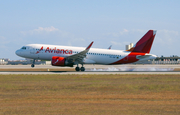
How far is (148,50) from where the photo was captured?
48.8 meters

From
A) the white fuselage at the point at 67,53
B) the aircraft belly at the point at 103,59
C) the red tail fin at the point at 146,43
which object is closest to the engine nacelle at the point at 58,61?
the white fuselage at the point at 67,53

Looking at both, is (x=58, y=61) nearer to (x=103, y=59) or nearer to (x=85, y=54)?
(x=85, y=54)

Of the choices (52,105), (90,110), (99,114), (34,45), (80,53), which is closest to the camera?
(99,114)

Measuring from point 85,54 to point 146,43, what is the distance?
12.9m

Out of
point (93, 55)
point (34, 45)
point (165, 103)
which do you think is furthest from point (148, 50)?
point (165, 103)

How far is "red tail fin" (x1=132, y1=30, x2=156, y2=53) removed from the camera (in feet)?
159

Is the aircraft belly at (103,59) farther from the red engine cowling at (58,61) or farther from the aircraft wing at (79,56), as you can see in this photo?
the red engine cowling at (58,61)

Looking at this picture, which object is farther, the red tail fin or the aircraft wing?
the red tail fin

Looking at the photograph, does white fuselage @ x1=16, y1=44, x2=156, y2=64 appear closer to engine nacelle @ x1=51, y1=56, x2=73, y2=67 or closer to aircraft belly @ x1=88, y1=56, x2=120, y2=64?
aircraft belly @ x1=88, y1=56, x2=120, y2=64

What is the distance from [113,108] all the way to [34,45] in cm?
3574

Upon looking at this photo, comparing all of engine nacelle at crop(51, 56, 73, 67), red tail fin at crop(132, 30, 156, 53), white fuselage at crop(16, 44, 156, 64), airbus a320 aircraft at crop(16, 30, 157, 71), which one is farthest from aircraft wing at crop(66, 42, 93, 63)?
red tail fin at crop(132, 30, 156, 53)

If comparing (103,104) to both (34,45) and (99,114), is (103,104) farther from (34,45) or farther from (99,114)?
(34,45)

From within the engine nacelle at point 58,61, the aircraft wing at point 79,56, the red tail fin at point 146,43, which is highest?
the red tail fin at point 146,43

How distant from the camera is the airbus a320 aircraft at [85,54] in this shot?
1754 inches
